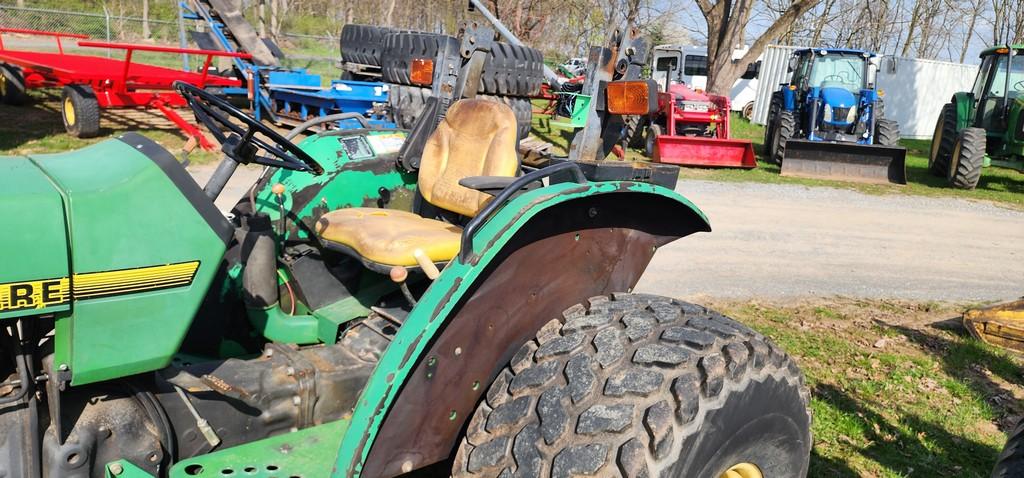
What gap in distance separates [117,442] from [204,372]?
1.13 feet

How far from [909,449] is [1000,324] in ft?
4.92

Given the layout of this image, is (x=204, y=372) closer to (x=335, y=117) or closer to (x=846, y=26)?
(x=335, y=117)

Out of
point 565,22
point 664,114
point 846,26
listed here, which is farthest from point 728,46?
point 846,26

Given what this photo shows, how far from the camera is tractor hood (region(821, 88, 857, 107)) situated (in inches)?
489

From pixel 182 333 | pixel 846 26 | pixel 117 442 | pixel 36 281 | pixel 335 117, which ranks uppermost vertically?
pixel 846 26

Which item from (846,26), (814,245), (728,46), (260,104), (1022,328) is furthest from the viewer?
(846,26)

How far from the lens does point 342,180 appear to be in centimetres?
326

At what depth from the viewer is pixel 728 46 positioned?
51.7ft

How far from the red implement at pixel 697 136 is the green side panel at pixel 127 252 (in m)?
9.21

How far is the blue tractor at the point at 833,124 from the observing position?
37.4 ft

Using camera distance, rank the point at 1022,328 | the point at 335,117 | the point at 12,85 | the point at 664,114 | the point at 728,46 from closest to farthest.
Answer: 1. the point at 335,117
2. the point at 1022,328
3. the point at 12,85
4. the point at 664,114
5. the point at 728,46

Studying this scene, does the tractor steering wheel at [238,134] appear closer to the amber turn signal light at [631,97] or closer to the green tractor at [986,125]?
the amber turn signal light at [631,97]

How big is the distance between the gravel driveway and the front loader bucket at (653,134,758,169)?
5.34 ft

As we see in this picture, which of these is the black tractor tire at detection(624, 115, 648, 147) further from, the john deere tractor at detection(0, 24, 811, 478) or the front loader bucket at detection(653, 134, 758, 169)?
the john deere tractor at detection(0, 24, 811, 478)
